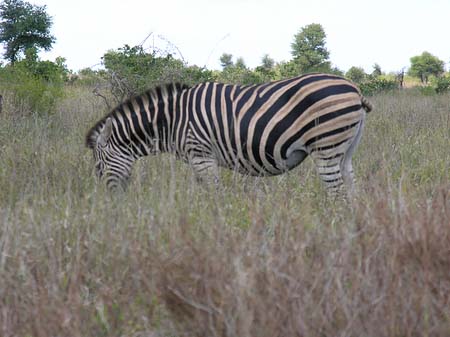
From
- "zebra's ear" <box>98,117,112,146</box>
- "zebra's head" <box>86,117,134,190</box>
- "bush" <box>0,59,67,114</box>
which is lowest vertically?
"zebra's head" <box>86,117,134,190</box>

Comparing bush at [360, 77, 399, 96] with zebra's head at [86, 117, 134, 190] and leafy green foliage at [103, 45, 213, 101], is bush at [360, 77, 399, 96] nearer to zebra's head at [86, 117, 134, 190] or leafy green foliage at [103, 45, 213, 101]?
leafy green foliage at [103, 45, 213, 101]

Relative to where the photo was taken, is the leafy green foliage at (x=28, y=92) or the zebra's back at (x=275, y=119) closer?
the zebra's back at (x=275, y=119)

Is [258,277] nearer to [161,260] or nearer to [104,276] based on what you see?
[161,260]

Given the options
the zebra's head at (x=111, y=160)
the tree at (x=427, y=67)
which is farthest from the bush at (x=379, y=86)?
the tree at (x=427, y=67)

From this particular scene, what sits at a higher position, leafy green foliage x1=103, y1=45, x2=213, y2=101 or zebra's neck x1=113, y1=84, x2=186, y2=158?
leafy green foliage x1=103, y1=45, x2=213, y2=101

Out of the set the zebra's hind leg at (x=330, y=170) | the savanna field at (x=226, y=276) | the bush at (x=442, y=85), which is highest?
the bush at (x=442, y=85)

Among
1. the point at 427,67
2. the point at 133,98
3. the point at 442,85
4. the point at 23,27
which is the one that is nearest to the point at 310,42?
the point at 427,67

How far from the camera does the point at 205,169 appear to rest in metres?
5.27

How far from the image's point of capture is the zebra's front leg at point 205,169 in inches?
206

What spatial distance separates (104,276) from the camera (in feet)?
10.2

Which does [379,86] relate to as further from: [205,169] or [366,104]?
[205,169]

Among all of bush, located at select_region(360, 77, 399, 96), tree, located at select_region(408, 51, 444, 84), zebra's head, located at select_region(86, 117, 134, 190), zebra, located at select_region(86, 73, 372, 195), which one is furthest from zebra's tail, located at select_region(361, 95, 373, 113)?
tree, located at select_region(408, 51, 444, 84)

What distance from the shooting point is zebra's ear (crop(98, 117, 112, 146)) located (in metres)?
5.59

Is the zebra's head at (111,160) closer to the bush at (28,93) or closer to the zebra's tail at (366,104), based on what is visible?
the zebra's tail at (366,104)
